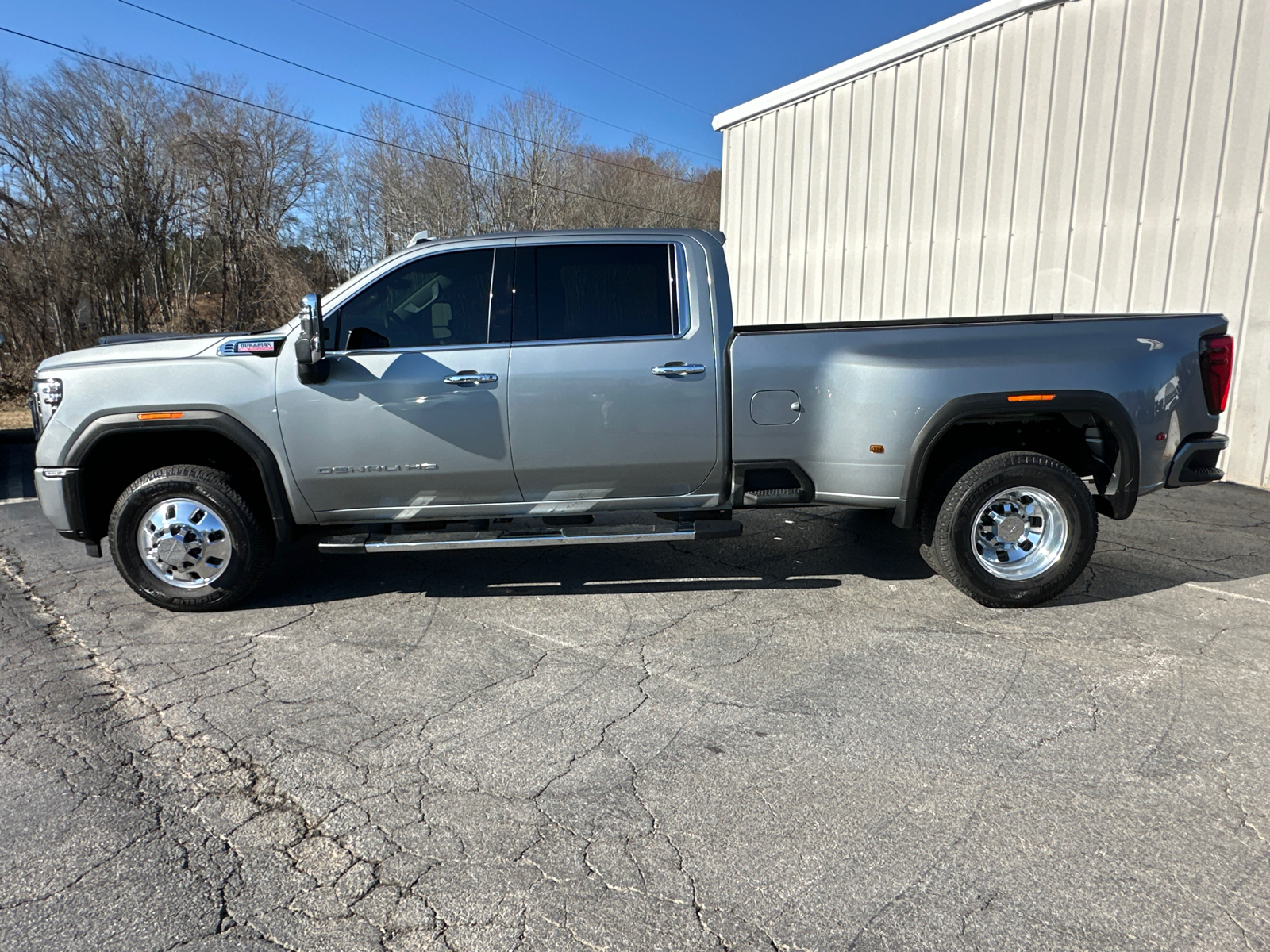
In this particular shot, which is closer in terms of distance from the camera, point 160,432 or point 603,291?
point 160,432

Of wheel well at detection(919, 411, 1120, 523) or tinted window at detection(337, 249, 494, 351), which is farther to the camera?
wheel well at detection(919, 411, 1120, 523)

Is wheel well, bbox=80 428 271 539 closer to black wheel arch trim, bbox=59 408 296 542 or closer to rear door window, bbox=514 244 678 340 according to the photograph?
black wheel arch trim, bbox=59 408 296 542

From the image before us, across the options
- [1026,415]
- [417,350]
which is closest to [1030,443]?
[1026,415]

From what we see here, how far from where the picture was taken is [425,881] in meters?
2.59

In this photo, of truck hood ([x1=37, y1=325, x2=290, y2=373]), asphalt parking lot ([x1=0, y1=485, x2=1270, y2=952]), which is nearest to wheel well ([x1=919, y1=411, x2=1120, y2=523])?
asphalt parking lot ([x1=0, y1=485, x2=1270, y2=952])

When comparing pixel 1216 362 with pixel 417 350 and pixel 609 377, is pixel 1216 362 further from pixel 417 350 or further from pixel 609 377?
pixel 417 350

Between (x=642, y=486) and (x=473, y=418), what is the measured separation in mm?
1039

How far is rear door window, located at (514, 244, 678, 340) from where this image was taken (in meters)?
4.89

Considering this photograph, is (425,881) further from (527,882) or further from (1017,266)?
(1017,266)

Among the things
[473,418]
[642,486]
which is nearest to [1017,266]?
[642,486]

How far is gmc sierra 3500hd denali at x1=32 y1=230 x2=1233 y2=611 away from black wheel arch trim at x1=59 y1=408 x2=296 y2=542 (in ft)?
0.04

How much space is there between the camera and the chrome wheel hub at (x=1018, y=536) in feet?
16.1

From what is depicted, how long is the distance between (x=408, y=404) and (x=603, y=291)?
1.28 meters

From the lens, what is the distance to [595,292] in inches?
195
